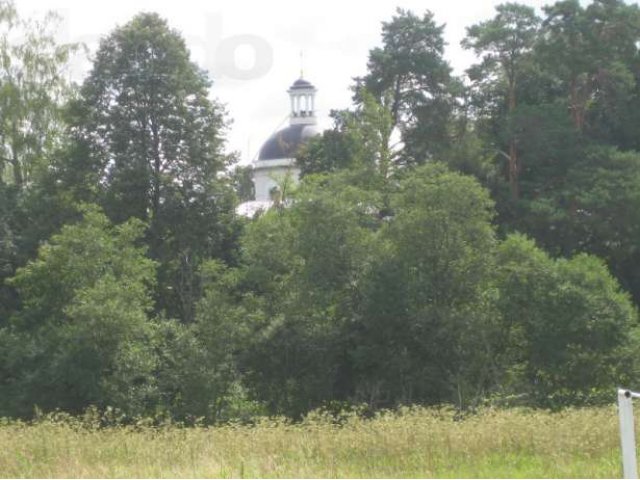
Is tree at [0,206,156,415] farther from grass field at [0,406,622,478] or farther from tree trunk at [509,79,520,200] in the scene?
grass field at [0,406,622,478]

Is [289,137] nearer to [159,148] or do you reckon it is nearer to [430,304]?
[159,148]

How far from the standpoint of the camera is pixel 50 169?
3894cm

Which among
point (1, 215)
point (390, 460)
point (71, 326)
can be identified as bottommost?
point (390, 460)

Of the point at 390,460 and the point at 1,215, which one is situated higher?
the point at 1,215

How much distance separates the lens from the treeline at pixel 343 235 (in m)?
29.7

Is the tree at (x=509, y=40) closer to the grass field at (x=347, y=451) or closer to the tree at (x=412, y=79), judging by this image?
the tree at (x=412, y=79)

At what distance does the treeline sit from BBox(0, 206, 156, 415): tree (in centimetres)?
7

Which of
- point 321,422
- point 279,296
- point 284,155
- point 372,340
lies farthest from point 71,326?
point 284,155

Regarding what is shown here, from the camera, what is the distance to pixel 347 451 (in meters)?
12.1

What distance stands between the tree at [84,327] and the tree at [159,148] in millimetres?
3988

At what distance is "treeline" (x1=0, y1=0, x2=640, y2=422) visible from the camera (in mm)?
29672

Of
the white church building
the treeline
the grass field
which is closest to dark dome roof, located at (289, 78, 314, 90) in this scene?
the white church building

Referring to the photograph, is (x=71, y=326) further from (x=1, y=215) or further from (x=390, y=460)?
(x=390, y=460)

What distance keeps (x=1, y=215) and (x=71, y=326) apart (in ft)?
31.3
